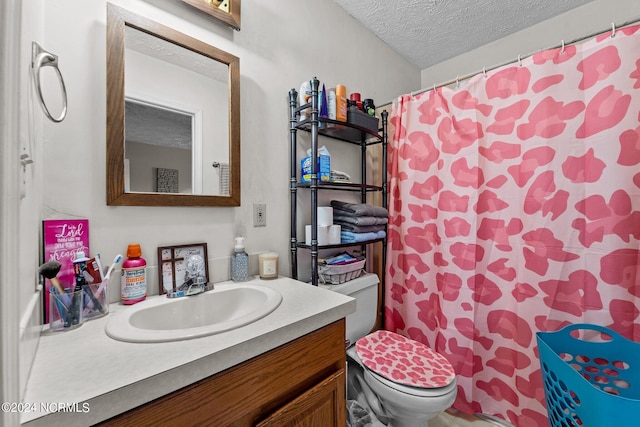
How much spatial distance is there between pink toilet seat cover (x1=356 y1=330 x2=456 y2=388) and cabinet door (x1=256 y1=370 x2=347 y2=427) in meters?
0.32

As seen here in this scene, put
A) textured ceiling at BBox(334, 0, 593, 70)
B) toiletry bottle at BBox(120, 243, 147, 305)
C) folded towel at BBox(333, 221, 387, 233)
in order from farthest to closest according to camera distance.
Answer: textured ceiling at BBox(334, 0, 593, 70) < folded towel at BBox(333, 221, 387, 233) < toiletry bottle at BBox(120, 243, 147, 305)

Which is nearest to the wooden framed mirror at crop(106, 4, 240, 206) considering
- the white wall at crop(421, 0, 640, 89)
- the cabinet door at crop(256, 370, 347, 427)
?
the cabinet door at crop(256, 370, 347, 427)

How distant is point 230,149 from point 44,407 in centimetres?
89

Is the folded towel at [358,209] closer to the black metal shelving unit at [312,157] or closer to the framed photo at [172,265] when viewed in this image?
the black metal shelving unit at [312,157]

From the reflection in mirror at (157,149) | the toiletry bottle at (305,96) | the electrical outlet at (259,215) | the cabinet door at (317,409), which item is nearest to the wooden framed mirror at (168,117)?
the reflection in mirror at (157,149)

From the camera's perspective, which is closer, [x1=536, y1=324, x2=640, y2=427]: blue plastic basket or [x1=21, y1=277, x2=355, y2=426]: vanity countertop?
[x1=21, y1=277, x2=355, y2=426]: vanity countertop

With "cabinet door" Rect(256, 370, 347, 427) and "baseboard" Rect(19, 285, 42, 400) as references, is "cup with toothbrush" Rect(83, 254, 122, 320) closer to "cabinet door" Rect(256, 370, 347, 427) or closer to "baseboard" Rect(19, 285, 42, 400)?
"baseboard" Rect(19, 285, 42, 400)

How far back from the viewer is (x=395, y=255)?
1626mm

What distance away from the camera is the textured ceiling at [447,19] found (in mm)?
1516

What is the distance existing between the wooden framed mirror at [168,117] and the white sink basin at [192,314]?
0.34 m

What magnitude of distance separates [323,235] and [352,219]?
0.20 meters

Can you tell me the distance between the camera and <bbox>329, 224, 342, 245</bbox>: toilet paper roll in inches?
51.2

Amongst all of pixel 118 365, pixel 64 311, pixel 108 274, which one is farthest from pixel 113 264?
pixel 118 365

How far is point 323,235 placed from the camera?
4.20 feet
